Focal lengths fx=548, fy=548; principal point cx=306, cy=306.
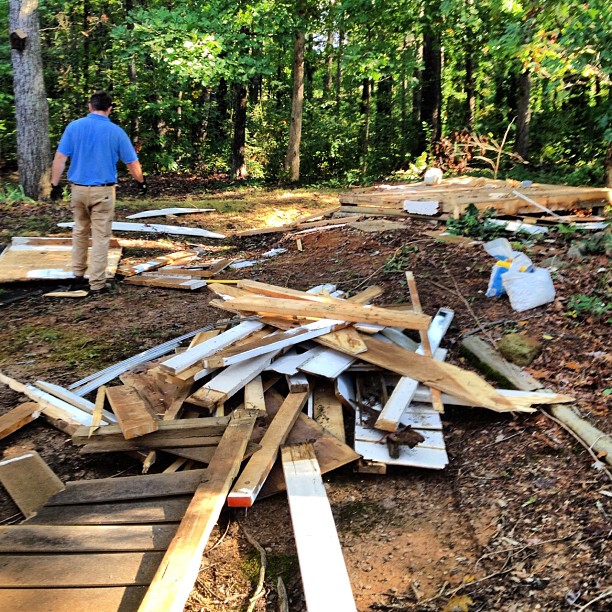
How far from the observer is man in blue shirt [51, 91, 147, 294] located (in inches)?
254

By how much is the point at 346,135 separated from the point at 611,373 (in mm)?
14496

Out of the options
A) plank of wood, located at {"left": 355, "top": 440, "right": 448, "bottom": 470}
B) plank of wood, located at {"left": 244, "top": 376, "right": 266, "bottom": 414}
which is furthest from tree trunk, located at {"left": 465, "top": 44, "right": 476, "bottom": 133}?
plank of wood, located at {"left": 355, "top": 440, "right": 448, "bottom": 470}

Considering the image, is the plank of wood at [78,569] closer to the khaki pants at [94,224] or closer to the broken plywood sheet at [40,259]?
the khaki pants at [94,224]

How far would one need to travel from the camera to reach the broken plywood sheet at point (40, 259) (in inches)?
278

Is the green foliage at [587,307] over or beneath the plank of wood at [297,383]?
over

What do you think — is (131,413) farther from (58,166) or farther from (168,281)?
(58,166)

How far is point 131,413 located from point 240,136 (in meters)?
14.1

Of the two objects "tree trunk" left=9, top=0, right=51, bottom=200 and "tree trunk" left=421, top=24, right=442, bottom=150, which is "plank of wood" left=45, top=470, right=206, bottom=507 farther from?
"tree trunk" left=421, top=24, right=442, bottom=150

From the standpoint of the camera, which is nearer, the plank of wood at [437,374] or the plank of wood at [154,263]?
the plank of wood at [437,374]

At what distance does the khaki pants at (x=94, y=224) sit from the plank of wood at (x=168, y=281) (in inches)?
19.3

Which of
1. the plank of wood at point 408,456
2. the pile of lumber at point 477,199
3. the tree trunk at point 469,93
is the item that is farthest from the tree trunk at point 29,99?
the tree trunk at point 469,93

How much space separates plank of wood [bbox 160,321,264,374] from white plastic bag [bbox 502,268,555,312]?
92.2 inches

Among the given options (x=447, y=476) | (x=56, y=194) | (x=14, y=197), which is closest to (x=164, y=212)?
(x=56, y=194)

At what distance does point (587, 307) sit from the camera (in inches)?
183
